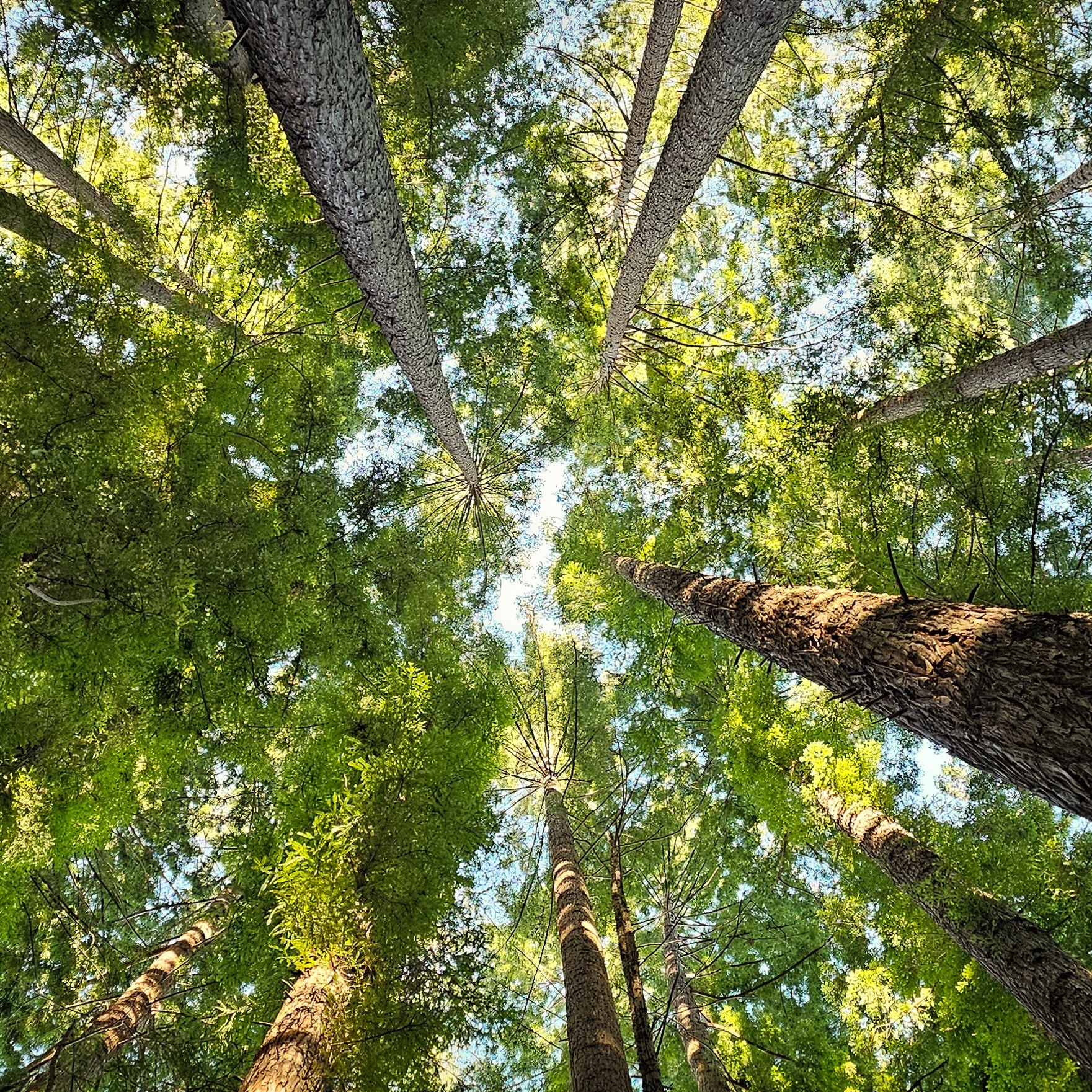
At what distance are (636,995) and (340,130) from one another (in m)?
5.59

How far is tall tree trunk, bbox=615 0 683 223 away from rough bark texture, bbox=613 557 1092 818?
265 inches

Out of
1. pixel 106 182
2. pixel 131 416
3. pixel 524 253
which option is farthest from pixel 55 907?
pixel 524 253

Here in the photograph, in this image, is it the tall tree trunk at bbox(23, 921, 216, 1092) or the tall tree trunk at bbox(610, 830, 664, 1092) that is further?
the tall tree trunk at bbox(23, 921, 216, 1092)

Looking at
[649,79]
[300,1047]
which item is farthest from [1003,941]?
[649,79]

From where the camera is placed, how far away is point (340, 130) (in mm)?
3346

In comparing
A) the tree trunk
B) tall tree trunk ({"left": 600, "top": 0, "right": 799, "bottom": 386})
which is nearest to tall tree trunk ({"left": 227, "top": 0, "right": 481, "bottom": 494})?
tall tree trunk ({"left": 600, "top": 0, "right": 799, "bottom": 386})

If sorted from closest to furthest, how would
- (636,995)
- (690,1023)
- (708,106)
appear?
(636,995) → (708,106) → (690,1023)

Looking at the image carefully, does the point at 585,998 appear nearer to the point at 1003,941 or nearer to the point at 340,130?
the point at 1003,941

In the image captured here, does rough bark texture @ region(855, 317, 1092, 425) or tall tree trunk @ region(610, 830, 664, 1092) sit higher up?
rough bark texture @ region(855, 317, 1092, 425)

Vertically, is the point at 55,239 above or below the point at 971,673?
above

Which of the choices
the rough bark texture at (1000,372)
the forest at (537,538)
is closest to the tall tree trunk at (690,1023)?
the forest at (537,538)

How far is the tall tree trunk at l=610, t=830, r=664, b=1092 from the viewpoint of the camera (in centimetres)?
275

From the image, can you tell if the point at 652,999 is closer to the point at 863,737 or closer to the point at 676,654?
the point at 863,737

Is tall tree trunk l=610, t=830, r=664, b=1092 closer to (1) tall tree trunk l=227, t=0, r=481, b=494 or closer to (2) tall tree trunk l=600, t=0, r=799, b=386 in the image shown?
(1) tall tree trunk l=227, t=0, r=481, b=494
